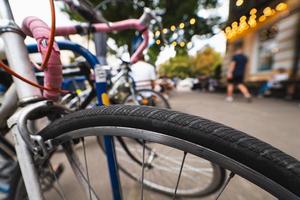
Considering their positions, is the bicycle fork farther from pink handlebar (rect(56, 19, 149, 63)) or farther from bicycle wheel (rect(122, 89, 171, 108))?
bicycle wheel (rect(122, 89, 171, 108))

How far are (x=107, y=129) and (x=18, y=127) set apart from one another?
0.28m

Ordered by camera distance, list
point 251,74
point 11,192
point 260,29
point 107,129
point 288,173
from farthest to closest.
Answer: point 251,74, point 260,29, point 11,192, point 107,129, point 288,173

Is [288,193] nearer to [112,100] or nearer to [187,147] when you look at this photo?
[187,147]

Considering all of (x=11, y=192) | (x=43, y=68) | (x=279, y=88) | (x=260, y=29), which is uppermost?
(x=260, y=29)

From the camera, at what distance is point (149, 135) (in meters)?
0.43

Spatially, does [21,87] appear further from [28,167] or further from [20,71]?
[28,167]

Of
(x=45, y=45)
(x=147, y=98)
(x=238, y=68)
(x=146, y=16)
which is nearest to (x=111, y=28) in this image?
(x=146, y=16)

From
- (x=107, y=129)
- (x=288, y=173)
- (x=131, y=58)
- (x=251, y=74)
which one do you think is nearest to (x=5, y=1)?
(x=107, y=129)

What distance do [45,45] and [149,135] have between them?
1.34ft

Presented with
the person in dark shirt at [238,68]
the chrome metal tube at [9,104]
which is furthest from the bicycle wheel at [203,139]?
the person in dark shirt at [238,68]

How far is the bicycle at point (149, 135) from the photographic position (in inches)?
12.9

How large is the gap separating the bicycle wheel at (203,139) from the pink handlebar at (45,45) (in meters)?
0.15

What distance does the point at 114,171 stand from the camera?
0.70 meters

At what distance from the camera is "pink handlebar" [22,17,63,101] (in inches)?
20.2
